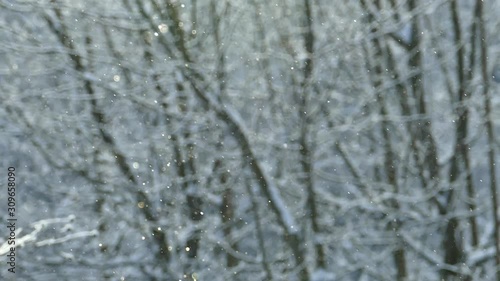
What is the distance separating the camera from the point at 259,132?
804 cm

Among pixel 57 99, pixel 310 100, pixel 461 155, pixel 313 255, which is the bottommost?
pixel 313 255

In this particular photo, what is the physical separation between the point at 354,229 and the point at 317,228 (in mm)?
362

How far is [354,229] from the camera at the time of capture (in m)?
8.01

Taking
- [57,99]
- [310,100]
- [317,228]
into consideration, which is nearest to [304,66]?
[310,100]

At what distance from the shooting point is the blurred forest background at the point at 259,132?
7.89m

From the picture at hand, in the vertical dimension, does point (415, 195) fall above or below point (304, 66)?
below

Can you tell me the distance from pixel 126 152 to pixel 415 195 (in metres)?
2.46

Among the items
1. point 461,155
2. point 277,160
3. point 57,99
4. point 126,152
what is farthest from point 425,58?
point 57,99

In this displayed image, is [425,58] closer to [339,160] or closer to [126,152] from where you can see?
[339,160]

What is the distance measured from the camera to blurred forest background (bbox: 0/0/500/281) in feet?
25.9

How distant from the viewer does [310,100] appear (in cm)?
789

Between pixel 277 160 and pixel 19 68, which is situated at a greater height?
pixel 19 68

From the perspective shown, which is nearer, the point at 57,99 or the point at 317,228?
the point at 317,228

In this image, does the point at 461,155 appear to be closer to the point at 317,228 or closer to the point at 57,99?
the point at 317,228
